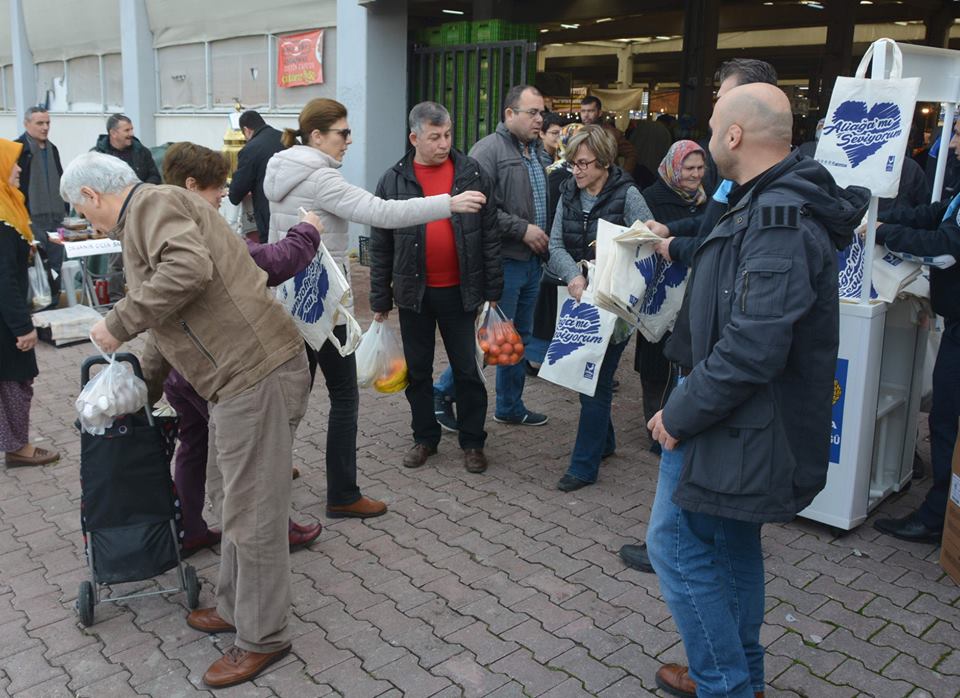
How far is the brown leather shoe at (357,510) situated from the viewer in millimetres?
4465

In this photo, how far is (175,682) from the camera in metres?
3.19

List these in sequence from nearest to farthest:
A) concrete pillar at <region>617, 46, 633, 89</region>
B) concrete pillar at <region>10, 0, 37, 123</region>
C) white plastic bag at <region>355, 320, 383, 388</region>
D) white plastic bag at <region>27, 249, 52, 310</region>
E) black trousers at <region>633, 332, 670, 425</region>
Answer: white plastic bag at <region>355, 320, 383, 388</region>
black trousers at <region>633, 332, 670, 425</region>
white plastic bag at <region>27, 249, 52, 310</region>
concrete pillar at <region>10, 0, 37, 123</region>
concrete pillar at <region>617, 46, 633, 89</region>

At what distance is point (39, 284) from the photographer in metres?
7.51

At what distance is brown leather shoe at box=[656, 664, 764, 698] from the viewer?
3057mm

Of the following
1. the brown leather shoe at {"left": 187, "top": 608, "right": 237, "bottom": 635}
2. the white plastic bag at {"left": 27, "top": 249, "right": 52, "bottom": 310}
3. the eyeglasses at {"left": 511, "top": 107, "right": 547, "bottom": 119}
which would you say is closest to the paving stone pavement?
the brown leather shoe at {"left": 187, "top": 608, "right": 237, "bottom": 635}

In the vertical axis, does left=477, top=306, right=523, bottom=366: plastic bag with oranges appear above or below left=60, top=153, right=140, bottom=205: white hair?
below

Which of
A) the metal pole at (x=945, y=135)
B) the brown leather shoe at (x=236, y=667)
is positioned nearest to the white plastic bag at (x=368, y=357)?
the brown leather shoe at (x=236, y=667)

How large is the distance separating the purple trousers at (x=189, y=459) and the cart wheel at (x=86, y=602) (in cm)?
50

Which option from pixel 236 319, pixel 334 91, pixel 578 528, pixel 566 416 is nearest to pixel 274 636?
pixel 236 319

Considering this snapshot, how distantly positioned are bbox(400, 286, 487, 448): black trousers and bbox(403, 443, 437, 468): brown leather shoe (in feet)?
0.14

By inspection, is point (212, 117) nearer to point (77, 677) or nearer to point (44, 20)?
point (44, 20)

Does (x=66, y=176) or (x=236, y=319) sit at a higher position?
(x=66, y=176)

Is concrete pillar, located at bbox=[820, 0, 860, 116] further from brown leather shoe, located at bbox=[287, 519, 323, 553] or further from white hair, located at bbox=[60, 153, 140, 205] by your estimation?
white hair, located at bbox=[60, 153, 140, 205]

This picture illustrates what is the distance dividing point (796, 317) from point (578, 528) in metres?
2.26
